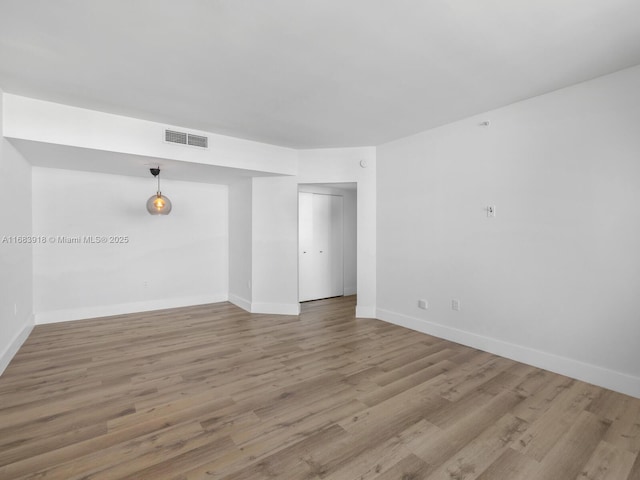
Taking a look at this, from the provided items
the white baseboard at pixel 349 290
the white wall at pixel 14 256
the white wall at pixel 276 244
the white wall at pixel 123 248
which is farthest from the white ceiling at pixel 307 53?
the white baseboard at pixel 349 290

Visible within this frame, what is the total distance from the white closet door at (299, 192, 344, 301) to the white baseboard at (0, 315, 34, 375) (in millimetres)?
3966

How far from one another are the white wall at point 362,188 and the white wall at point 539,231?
638mm

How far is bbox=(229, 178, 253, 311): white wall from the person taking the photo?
5.22 m

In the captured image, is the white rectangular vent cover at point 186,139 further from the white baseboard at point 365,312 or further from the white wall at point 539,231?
the white baseboard at point 365,312

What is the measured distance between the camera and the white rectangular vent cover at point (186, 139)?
3842mm

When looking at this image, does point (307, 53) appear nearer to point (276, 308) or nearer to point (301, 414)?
point (301, 414)

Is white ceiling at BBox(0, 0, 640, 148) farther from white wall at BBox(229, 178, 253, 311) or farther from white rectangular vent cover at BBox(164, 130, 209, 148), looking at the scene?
white wall at BBox(229, 178, 253, 311)

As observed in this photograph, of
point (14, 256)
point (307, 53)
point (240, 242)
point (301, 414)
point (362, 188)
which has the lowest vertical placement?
point (301, 414)

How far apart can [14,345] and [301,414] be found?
11.1 feet

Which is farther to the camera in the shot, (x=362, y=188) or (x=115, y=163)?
(x=362, y=188)

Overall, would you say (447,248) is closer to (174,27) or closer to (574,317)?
(574,317)

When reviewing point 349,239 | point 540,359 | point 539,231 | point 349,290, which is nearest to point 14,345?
point 349,290

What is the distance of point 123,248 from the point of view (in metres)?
4.98

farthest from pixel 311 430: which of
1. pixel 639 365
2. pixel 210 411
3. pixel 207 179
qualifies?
pixel 207 179
